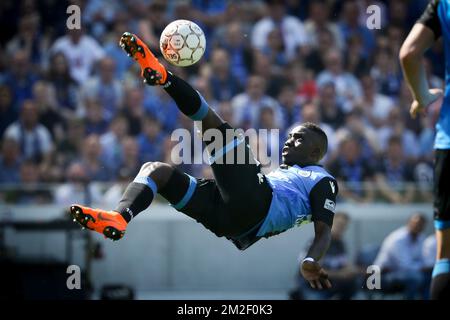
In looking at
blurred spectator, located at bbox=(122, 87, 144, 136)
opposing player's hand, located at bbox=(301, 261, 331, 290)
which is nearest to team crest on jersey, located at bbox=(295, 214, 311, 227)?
opposing player's hand, located at bbox=(301, 261, 331, 290)

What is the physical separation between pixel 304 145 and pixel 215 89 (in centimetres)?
641

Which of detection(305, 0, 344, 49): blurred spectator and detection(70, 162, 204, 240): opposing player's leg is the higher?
detection(305, 0, 344, 49): blurred spectator

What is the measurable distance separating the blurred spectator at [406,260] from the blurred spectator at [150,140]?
353 centimetres

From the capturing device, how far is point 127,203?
6.94 m

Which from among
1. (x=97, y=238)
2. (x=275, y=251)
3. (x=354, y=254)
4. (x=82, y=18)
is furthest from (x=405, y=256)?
(x=82, y=18)

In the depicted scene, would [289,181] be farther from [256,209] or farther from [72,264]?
[72,264]

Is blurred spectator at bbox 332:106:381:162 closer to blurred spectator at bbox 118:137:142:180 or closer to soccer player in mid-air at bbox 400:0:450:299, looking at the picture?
blurred spectator at bbox 118:137:142:180

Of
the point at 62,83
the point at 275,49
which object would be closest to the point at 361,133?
the point at 275,49

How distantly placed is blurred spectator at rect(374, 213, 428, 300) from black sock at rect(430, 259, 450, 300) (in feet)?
21.5

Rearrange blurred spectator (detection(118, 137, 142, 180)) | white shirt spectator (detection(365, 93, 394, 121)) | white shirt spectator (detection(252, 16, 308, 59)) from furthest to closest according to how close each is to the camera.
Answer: white shirt spectator (detection(252, 16, 308, 59)) < white shirt spectator (detection(365, 93, 394, 121)) < blurred spectator (detection(118, 137, 142, 180))

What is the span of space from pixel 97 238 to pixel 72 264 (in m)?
0.69

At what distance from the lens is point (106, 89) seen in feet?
45.5

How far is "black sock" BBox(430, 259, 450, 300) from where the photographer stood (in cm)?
558

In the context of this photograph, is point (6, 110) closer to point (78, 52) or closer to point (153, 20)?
point (78, 52)
